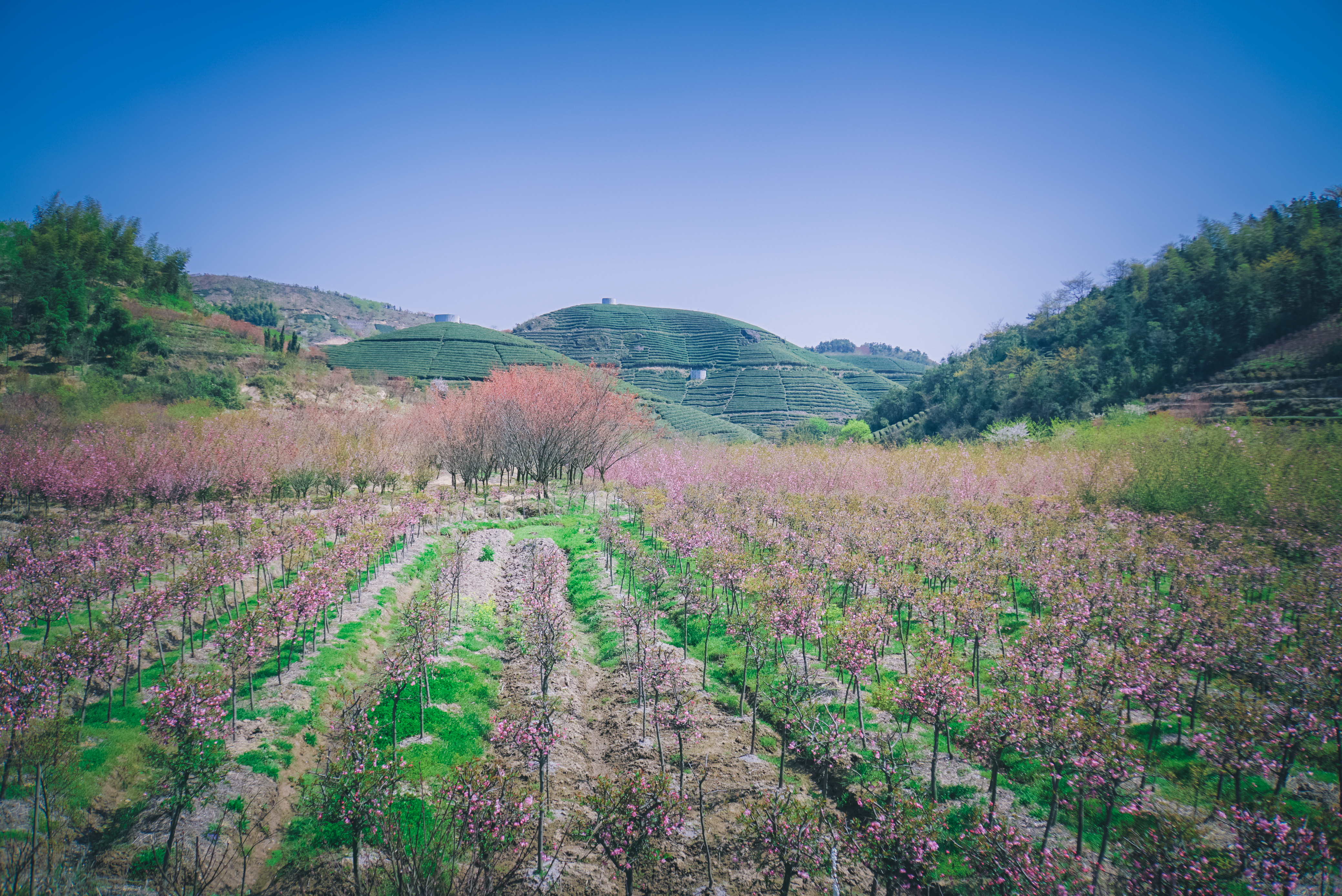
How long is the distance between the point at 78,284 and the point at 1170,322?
103 metres

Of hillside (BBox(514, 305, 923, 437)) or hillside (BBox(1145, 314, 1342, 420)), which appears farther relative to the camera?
hillside (BBox(514, 305, 923, 437))

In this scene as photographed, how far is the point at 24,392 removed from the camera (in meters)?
29.5

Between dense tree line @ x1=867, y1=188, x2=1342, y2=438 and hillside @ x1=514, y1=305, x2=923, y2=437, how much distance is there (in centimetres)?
→ 3728

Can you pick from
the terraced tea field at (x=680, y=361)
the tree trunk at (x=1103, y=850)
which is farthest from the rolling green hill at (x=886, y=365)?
the tree trunk at (x=1103, y=850)

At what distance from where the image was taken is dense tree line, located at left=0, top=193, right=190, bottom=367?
36750 mm

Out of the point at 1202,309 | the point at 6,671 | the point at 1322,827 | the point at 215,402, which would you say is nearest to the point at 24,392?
the point at 215,402

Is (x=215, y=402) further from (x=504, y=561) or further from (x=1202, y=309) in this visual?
(x=1202, y=309)

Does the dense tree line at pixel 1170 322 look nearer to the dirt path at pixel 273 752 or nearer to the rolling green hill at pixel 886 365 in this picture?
the dirt path at pixel 273 752

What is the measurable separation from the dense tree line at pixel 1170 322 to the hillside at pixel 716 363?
37.3m

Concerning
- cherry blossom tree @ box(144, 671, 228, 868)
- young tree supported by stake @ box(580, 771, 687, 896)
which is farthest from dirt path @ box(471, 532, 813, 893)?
cherry blossom tree @ box(144, 671, 228, 868)

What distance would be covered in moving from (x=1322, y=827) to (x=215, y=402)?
188ft

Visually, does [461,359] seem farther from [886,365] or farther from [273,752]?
[886,365]

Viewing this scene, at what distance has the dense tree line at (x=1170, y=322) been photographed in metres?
41.6

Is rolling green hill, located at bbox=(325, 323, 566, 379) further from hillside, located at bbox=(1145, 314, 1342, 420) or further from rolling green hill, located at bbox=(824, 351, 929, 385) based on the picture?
rolling green hill, located at bbox=(824, 351, 929, 385)
